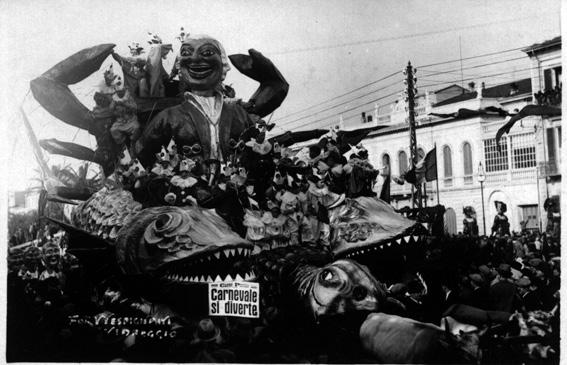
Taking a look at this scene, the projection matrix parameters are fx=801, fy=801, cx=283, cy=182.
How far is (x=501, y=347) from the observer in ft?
28.9

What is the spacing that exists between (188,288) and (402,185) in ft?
9.37

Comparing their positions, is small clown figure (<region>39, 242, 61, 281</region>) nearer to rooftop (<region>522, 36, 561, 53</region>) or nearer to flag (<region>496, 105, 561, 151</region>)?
flag (<region>496, 105, 561, 151</region>)

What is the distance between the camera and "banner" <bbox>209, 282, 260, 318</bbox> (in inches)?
371

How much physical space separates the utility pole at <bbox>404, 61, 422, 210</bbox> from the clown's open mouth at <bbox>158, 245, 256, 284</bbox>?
2107 mm

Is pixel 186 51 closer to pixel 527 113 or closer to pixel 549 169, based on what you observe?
pixel 527 113

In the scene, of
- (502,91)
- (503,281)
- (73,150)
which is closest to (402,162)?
(502,91)

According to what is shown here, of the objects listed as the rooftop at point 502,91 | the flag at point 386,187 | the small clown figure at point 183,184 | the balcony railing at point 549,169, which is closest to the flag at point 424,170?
the flag at point 386,187

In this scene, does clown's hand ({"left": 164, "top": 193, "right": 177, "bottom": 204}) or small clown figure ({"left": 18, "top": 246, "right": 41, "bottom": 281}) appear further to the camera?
small clown figure ({"left": 18, "top": 246, "right": 41, "bottom": 281})

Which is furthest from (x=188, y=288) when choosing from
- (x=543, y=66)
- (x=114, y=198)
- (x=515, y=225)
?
(x=543, y=66)

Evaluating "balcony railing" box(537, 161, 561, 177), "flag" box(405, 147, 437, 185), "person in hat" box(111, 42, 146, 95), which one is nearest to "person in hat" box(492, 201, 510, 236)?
"balcony railing" box(537, 161, 561, 177)

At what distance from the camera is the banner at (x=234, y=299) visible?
30.9 ft

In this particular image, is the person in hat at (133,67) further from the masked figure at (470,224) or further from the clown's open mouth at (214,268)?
the masked figure at (470,224)

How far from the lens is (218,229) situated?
952 cm

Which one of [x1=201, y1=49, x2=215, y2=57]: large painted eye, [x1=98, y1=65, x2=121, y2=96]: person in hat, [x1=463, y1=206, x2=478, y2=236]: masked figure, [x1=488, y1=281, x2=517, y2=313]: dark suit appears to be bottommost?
[x1=488, y1=281, x2=517, y2=313]: dark suit
